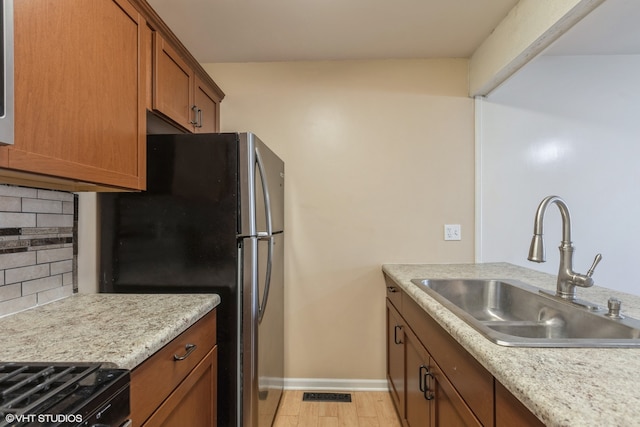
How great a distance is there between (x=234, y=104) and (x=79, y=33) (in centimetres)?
139

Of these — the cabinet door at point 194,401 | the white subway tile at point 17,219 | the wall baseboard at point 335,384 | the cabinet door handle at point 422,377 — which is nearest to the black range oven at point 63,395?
the cabinet door at point 194,401

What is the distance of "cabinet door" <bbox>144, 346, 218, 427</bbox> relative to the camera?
3.28 ft

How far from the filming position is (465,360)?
3.16 ft

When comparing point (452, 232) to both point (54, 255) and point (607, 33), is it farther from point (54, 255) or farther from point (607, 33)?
point (54, 255)

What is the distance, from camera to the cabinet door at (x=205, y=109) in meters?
1.96

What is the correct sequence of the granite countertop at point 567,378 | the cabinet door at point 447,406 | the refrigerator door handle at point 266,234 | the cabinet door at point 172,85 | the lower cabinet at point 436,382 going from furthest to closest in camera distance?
the refrigerator door handle at point 266,234 < the cabinet door at point 172,85 < the cabinet door at point 447,406 < the lower cabinet at point 436,382 < the granite countertop at point 567,378

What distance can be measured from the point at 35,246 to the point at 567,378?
5.85ft

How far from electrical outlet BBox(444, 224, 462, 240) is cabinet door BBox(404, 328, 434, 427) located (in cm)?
89

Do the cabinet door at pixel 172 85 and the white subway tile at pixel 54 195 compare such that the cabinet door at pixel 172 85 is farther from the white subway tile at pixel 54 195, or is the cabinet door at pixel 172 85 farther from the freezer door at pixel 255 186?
the white subway tile at pixel 54 195

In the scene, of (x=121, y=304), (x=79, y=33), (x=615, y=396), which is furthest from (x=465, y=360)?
(x=79, y=33)

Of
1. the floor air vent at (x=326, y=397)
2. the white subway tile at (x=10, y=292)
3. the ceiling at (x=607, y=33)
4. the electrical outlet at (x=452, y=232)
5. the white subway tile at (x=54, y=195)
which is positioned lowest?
the floor air vent at (x=326, y=397)

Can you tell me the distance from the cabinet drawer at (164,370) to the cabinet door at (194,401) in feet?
0.09

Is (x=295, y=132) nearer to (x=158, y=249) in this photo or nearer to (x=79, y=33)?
(x=158, y=249)

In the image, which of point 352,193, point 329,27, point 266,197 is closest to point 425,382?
point 266,197
